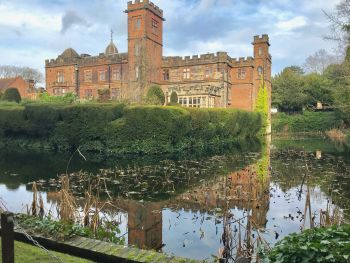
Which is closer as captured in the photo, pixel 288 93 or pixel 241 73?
pixel 241 73

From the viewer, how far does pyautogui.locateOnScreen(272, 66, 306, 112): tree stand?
4928 centimetres

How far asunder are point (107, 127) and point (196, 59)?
842 inches

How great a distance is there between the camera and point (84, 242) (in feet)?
15.0

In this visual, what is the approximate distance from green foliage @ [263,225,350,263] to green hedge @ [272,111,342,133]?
4479cm

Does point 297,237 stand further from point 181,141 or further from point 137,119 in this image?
point 181,141

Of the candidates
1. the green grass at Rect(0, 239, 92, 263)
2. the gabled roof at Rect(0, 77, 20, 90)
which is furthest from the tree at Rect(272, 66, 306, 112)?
the green grass at Rect(0, 239, 92, 263)

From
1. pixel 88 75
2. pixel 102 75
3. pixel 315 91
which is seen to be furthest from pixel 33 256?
pixel 315 91

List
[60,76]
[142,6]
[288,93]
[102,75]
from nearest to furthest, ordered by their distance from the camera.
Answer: [142,6] < [102,75] < [60,76] < [288,93]

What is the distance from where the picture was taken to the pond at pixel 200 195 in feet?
21.8

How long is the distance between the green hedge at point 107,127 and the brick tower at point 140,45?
13.5 metres

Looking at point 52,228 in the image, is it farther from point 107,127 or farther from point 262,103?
point 262,103

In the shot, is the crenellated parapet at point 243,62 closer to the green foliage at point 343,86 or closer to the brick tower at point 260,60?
the brick tower at point 260,60

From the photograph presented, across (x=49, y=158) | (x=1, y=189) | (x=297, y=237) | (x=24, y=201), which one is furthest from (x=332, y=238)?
(x=49, y=158)

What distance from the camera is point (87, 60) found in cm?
4331
